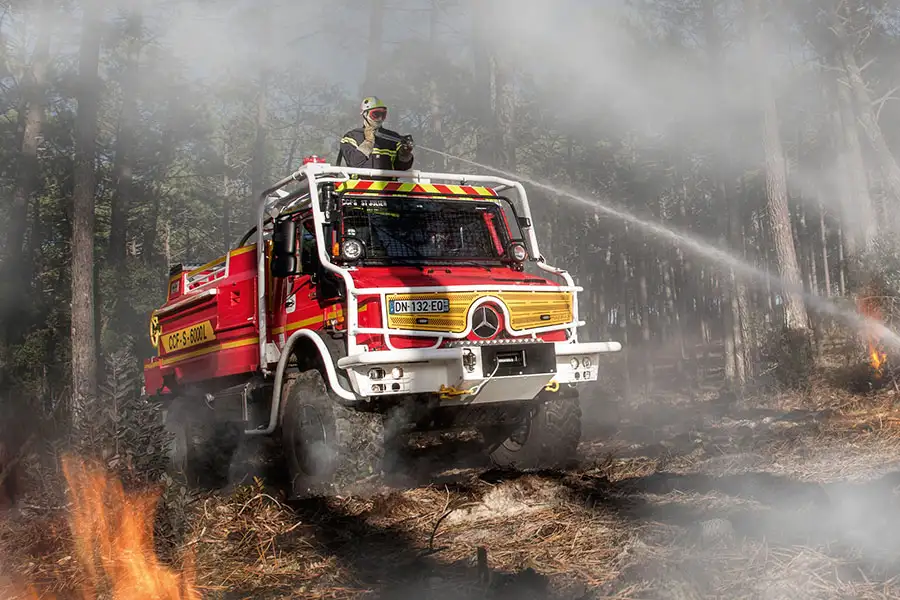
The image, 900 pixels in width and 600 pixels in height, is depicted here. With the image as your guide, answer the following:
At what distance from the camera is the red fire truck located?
6.09 metres

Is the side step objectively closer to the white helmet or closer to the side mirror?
the side mirror

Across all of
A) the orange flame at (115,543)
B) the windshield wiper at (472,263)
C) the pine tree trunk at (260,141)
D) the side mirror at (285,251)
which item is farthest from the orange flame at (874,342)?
the pine tree trunk at (260,141)

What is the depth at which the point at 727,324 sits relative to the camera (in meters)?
19.2

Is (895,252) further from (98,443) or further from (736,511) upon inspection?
(98,443)

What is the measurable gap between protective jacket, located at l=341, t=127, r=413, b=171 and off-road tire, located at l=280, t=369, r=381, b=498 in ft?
7.40

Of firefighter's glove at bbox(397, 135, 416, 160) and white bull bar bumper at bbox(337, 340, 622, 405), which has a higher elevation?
firefighter's glove at bbox(397, 135, 416, 160)

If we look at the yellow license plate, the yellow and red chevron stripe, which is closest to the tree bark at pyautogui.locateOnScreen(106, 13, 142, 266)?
the yellow license plate

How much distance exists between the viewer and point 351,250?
658cm

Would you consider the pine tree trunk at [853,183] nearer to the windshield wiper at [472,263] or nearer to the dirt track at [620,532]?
the dirt track at [620,532]

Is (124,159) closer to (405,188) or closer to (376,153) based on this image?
(376,153)

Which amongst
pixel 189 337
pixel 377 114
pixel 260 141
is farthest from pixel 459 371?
pixel 260 141

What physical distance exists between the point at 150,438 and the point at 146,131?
21.7 metres

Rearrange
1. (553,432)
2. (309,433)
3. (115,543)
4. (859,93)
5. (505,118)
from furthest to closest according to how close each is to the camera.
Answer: (859,93)
(505,118)
(553,432)
(309,433)
(115,543)

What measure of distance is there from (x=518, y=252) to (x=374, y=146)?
1.83 meters
